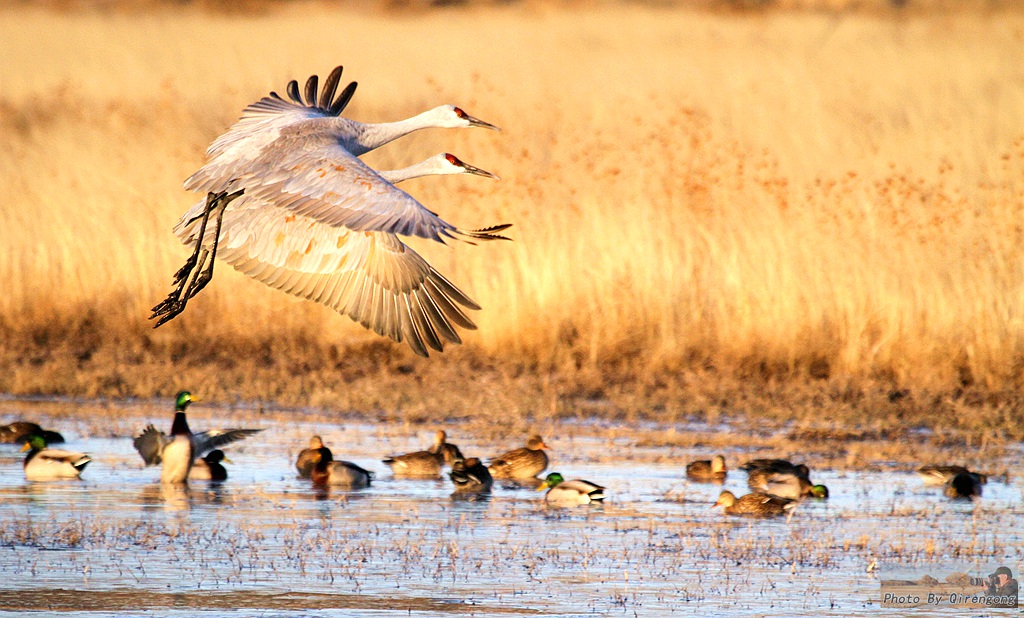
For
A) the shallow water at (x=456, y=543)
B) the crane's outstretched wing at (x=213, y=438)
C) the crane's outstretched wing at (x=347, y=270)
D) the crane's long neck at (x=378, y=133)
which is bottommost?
the shallow water at (x=456, y=543)

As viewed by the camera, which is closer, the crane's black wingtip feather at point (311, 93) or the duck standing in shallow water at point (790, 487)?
A: the crane's black wingtip feather at point (311, 93)

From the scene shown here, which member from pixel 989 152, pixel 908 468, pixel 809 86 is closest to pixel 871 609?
pixel 908 468

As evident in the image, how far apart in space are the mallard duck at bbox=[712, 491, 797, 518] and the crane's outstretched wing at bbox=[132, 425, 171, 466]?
3.18m

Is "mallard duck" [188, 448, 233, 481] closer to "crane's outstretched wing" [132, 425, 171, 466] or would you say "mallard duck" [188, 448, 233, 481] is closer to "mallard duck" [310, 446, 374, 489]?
"crane's outstretched wing" [132, 425, 171, 466]

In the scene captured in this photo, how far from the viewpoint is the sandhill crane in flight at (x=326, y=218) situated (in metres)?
6.46

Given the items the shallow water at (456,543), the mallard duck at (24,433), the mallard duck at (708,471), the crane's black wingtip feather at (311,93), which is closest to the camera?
the shallow water at (456,543)

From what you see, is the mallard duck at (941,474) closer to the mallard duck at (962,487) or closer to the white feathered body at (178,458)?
the mallard duck at (962,487)

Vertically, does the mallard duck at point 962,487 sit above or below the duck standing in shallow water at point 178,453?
below

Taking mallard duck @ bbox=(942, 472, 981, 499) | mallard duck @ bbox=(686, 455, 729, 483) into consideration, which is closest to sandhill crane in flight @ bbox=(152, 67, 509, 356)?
mallard duck @ bbox=(686, 455, 729, 483)

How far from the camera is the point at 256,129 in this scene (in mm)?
7504

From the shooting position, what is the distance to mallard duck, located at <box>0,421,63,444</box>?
381 inches

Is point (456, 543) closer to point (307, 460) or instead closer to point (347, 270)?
point (347, 270)

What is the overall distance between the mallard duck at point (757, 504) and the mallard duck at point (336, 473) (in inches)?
78.7

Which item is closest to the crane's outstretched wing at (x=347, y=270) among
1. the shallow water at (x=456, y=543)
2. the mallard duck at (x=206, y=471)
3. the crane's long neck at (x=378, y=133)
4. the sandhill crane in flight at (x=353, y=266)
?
the sandhill crane in flight at (x=353, y=266)
